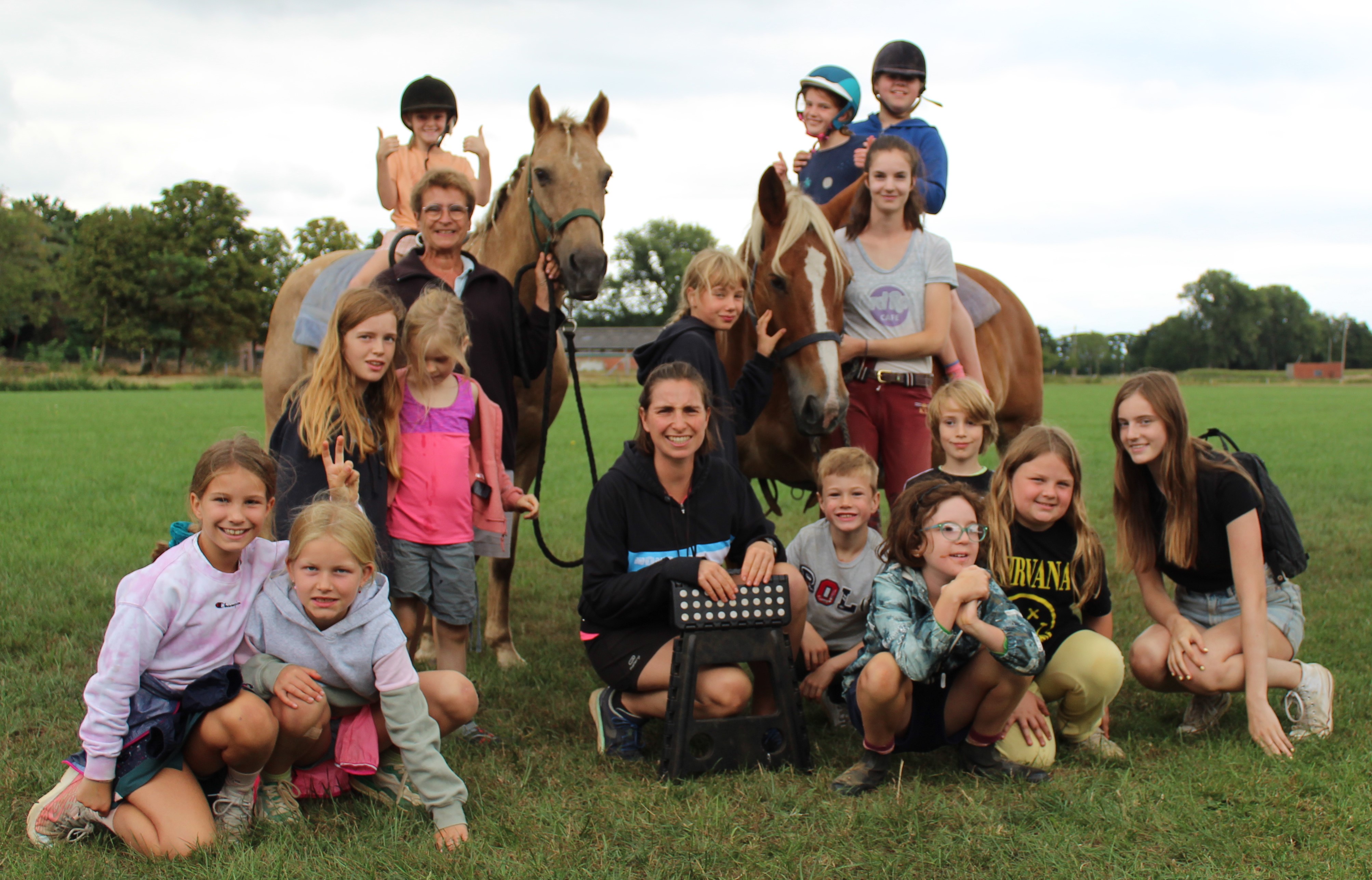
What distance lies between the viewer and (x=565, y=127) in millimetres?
4551

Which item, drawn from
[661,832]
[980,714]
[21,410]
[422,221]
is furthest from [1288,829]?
[21,410]

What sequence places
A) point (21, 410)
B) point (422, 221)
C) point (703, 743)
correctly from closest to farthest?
1. point (703, 743)
2. point (422, 221)
3. point (21, 410)

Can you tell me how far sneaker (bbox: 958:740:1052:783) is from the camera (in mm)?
3057

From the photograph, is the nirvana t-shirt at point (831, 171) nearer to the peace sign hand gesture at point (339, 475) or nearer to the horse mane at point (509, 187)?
the horse mane at point (509, 187)

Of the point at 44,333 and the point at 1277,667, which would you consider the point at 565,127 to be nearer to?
the point at 1277,667

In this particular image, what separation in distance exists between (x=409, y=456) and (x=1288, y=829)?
2.99 metres

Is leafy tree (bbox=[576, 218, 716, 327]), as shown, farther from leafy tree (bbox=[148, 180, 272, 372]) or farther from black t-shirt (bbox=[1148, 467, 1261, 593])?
black t-shirt (bbox=[1148, 467, 1261, 593])

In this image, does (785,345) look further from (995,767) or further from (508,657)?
(508,657)

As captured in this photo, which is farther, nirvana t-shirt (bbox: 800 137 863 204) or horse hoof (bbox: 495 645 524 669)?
nirvana t-shirt (bbox: 800 137 863 204)

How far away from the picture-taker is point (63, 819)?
2631 mm

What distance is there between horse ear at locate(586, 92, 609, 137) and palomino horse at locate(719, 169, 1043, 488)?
0.99 meters

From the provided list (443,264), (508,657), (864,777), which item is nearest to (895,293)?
(443,264)

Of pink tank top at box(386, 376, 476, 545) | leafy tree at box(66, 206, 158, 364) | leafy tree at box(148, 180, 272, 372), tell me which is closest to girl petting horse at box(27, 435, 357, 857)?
pink tank top at box(386, 376, 476, 545)

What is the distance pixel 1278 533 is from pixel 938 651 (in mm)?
1508
